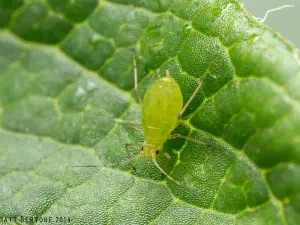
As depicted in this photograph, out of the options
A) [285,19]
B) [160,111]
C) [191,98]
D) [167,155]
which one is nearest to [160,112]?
[160,111]

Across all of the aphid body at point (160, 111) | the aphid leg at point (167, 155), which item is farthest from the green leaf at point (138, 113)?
the aphid body at point (160, 111)

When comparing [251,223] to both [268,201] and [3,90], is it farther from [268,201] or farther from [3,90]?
[3,90]

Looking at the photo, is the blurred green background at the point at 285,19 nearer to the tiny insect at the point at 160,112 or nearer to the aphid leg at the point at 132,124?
the tiny insect at the point at 160,112

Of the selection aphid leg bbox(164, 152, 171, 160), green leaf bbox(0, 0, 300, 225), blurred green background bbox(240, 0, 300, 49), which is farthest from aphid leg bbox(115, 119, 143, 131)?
blurred green background bbox(240, 0, 300, 49)

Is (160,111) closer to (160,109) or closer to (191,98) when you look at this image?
(160,109)

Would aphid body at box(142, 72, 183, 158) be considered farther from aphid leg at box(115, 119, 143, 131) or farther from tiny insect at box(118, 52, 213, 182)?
aphid leg at box(115, 119, 143, 131)

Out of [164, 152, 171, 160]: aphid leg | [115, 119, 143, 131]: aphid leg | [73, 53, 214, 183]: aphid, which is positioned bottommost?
[164, 152, 171, 160]: aphid leg

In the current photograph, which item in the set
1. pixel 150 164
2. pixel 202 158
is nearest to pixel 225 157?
pixel 202 158
